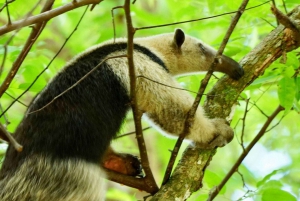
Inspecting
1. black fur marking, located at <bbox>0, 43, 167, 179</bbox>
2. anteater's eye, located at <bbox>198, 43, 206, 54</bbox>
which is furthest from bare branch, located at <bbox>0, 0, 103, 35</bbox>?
anteater's eye, located at <bbox>198, 43, 206, 54</bbox>

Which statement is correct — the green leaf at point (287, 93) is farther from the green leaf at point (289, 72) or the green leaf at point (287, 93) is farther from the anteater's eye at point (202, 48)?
the anteater's eye at point (202, 48)

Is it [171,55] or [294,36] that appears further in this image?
[171,55]

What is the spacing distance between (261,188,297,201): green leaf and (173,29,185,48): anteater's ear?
6.53ft

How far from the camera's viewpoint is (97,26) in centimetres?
830

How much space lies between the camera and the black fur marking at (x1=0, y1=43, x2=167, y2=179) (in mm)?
4258

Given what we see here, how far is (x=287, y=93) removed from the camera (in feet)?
13.1

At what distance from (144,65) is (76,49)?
292 cm

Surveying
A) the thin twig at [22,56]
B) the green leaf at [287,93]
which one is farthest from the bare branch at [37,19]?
the green leaf at [287,93]

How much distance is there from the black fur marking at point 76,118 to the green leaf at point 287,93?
51.4 inches

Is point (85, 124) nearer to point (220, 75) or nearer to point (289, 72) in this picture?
point (289, 72)

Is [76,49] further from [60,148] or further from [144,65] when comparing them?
Result: [60,148]

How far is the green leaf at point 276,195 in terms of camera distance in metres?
4.06

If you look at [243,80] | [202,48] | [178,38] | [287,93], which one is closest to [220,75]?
[202,48]

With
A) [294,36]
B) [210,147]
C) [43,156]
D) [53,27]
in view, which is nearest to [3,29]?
[43,156]
